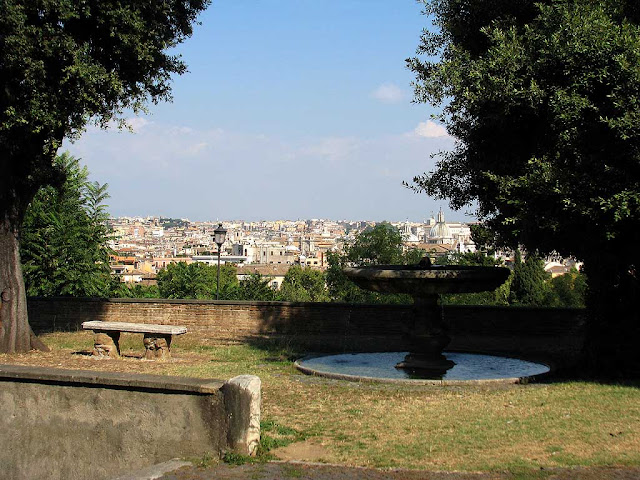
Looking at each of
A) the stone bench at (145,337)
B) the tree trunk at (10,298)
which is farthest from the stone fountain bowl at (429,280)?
the tree trunk at (10,298)

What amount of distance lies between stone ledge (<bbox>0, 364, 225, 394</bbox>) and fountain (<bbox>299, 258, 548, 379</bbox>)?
3.99 m

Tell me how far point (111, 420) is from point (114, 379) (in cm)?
38

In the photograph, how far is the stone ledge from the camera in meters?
6.09

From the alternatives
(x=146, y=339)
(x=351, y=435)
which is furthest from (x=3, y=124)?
(x=351, y=435)

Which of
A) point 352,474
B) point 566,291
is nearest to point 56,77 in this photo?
point 352,474

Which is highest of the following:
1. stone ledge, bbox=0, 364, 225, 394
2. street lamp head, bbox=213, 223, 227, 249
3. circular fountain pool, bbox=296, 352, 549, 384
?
street lamp head, bbox=213, 223, 227, 249

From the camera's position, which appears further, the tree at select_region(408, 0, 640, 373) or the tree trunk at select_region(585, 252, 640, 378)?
the tree trunk at select_region(585, 252, 640, 378)

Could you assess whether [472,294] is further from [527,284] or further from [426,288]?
[426,288]

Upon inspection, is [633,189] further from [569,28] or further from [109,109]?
[109,109]

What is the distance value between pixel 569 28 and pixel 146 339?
7689 millimetres

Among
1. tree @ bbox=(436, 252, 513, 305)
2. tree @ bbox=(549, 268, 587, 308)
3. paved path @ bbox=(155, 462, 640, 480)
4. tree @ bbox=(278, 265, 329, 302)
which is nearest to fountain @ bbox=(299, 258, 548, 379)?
paved path @ bbox=(155, 462, 640, 480)

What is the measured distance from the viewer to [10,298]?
12.6 m

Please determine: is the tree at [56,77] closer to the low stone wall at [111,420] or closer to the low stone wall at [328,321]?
the low stone wall at [328,321]

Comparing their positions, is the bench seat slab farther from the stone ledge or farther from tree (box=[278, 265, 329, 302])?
tree (box=[278, 265, 329, 302])
